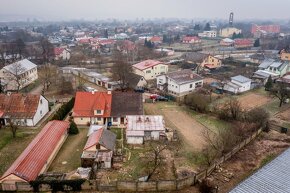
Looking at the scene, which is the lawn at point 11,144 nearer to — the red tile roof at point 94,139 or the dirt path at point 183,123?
the red tile roof at point 94,139

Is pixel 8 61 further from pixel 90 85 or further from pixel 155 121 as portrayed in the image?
pixel 155 121

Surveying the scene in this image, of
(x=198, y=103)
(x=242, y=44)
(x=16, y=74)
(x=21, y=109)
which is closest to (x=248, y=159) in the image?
(x=198, y=103)

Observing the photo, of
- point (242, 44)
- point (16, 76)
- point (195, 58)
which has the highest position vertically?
point (242, 44)

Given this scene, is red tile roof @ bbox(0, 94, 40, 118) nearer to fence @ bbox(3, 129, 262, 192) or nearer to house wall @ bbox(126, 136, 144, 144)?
house wall @ bbox(126, 136, 144, 144)

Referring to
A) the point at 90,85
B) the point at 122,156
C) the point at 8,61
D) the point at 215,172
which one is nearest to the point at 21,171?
the point at 122,156

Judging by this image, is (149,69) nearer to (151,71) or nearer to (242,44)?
(151,71)

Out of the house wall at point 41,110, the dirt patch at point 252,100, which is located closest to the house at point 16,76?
the house wall at point 41,110
